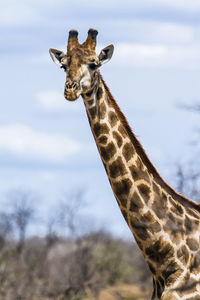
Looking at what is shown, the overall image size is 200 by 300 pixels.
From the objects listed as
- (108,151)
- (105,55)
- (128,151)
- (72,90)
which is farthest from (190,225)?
(105,55)

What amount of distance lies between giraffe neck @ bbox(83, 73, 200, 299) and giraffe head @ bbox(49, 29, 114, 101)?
215 millimetres

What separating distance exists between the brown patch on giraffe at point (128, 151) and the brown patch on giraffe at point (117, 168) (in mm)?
82

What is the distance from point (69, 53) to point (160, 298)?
300 centimetres

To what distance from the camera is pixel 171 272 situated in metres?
9.20

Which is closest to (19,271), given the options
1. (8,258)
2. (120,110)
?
(8,258)

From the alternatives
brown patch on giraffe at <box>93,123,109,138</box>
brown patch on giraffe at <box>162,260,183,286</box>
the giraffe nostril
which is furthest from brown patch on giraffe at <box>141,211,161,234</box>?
the giraffe nostril

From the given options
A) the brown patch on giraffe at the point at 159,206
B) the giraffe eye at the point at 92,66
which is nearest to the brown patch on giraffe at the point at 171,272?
the brown patch on giraffe at the point at 159,206

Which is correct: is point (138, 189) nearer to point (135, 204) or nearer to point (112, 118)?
point (135, 204)

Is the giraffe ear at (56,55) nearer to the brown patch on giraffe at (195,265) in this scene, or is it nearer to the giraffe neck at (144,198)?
the giraffe neck at (144,198)

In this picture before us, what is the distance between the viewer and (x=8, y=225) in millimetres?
42156

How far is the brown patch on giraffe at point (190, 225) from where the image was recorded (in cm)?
952

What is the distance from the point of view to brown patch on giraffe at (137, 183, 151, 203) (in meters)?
9.57

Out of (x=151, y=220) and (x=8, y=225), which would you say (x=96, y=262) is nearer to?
(x=8, y=225)

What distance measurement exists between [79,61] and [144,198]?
1.77 metres
